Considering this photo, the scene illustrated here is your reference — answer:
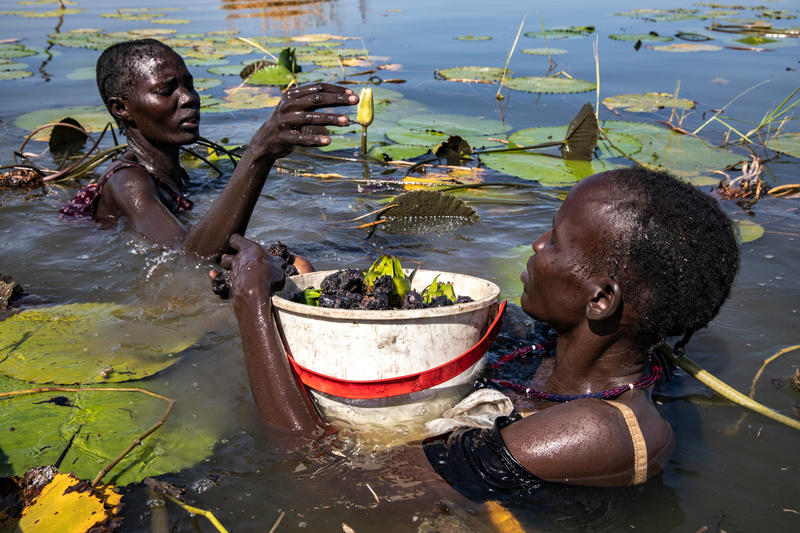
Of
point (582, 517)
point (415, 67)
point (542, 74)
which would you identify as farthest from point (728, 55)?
point (582, 517)

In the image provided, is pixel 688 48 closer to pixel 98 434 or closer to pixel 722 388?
pixel 722 388

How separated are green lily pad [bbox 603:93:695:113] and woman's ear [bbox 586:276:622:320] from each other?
5129 millimetres

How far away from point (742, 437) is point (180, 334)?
2.48 metres

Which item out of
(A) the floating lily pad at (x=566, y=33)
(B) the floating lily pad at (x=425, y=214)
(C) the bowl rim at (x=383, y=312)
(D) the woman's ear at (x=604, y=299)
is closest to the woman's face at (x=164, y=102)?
(B) the floating lily pad at (x=425, y=214)

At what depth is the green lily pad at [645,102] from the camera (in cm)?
647

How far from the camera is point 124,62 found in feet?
12.3

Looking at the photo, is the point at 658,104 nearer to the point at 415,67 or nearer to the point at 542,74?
the point at 542,74

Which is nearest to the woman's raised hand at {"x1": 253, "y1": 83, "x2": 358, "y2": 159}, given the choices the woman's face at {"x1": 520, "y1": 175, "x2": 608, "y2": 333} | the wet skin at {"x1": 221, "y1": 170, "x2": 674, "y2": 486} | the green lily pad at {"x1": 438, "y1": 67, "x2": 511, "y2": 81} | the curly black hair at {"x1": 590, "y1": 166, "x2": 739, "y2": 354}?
the wet skin at {"x1": 221, "y1": 170, "x2": 674, "y2": 486}

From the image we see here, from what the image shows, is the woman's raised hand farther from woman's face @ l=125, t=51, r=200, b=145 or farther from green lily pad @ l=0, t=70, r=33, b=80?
green lily pad @ l=0, t=70, r=33, b=80

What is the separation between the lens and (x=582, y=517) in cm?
193

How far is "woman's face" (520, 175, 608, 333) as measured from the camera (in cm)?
195

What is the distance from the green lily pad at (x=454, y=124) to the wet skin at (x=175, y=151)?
272 cm

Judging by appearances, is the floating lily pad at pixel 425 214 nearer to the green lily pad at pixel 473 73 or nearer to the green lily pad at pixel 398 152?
the green lily pad at pixel 398 152

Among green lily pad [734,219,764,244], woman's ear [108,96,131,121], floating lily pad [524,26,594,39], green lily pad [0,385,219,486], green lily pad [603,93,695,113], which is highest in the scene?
floating lily pad [524,26,594,39]
